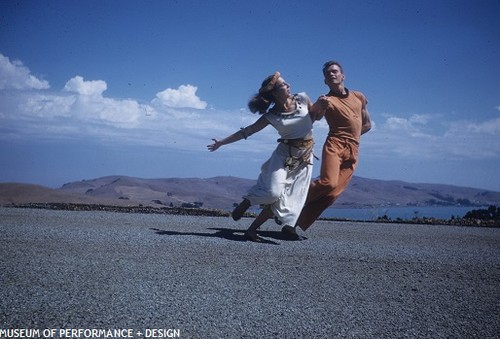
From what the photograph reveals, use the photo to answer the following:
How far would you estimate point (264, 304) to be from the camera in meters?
2.94

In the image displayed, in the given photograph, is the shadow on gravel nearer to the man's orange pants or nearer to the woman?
the woman

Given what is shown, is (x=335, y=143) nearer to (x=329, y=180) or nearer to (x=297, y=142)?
(x=329, y=180)

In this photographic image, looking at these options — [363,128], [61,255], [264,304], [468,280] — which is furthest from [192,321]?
[363,128]

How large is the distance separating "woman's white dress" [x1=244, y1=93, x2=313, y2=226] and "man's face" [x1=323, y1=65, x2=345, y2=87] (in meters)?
0.69

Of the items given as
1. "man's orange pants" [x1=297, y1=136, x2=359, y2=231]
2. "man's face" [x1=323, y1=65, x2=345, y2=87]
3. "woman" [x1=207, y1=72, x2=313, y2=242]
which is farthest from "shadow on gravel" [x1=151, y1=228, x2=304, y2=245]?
"man's face" [x1=323, y1=65, x2=345, y2=87]

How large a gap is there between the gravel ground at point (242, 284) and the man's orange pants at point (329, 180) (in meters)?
0.45

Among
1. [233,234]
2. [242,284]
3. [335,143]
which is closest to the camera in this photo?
[242,284]

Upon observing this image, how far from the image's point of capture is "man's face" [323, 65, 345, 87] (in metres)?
6.29

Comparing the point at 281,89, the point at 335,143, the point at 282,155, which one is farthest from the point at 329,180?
the point at 281,89

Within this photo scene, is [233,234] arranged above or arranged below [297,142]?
below

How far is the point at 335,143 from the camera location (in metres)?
6.24

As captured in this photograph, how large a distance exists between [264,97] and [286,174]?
1.11 meters

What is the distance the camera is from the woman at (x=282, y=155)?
5633 mm

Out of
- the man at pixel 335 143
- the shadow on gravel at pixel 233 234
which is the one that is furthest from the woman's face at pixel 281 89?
the shadow on gravel at pixel 233 234
